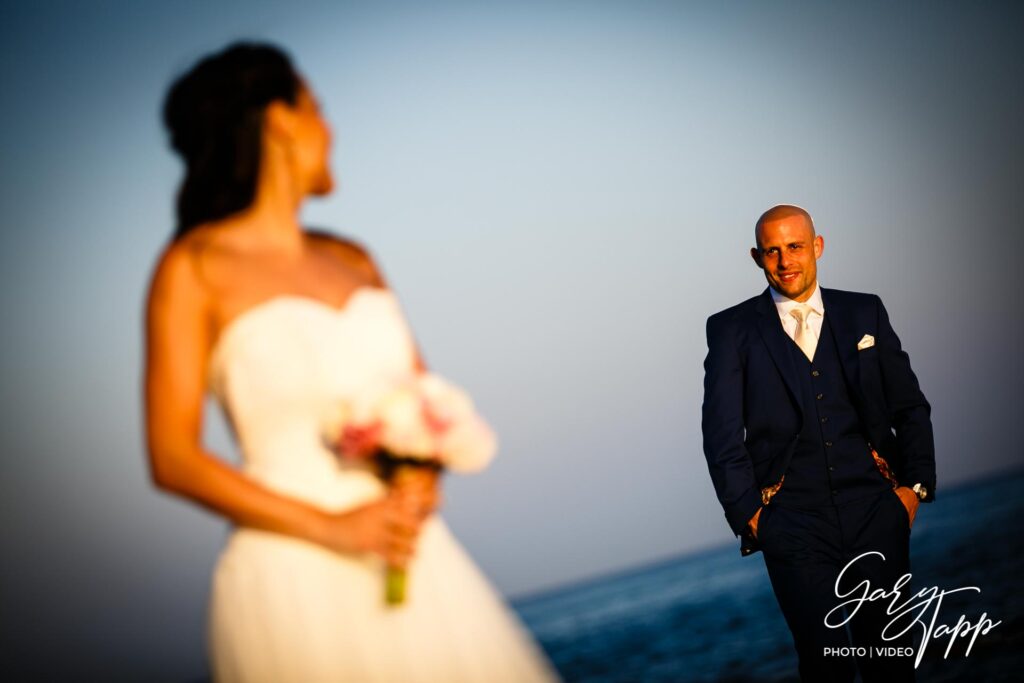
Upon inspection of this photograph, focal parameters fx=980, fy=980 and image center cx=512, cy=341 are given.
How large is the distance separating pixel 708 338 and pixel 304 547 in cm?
293

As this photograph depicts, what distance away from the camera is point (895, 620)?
4.12 m

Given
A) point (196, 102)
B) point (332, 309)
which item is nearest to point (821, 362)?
point (332, 309)

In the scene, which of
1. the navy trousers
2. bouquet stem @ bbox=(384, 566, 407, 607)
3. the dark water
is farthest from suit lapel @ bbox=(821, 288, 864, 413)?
bouquet stem @ bbox=(384, 566, 407, 607)

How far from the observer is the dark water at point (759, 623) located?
9.66m

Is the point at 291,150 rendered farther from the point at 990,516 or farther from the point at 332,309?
the point at 990,516

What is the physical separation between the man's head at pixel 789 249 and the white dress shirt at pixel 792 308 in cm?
2

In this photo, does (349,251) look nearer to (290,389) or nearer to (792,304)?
(290,389)

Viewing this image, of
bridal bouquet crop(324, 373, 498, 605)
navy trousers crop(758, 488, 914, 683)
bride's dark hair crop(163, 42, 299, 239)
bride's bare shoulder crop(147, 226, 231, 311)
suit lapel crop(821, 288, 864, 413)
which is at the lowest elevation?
navy trousers crop(758, 488, 914, 683)

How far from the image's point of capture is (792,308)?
4480 mm

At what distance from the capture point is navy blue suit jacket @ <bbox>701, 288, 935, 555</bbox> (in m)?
4.27

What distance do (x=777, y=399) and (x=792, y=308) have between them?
45cm

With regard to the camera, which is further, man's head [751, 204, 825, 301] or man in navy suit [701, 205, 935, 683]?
man's head [751, 204, 825, 301]

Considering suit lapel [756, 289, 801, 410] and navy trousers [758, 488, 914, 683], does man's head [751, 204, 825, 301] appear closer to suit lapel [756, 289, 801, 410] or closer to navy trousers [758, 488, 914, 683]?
suit lapel [756, 289, 801, 410]

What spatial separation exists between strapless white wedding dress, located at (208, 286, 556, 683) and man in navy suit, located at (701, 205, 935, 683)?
7.40ft
